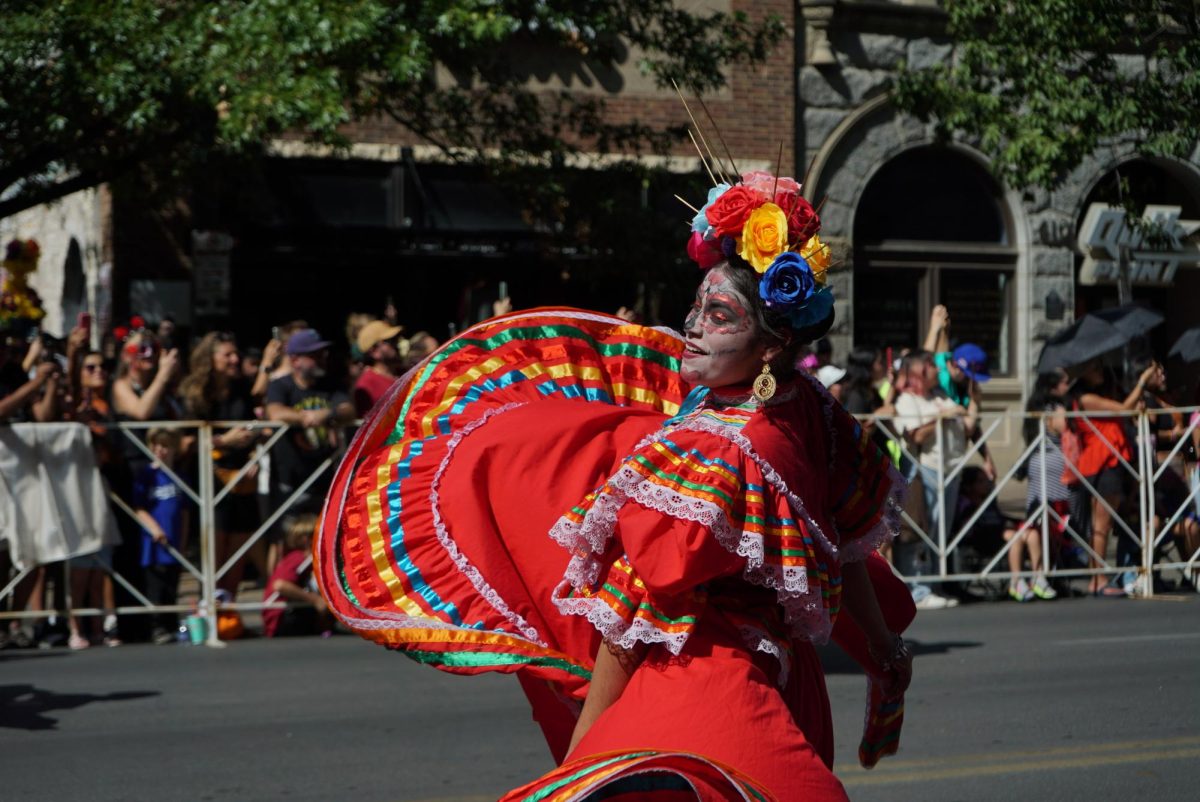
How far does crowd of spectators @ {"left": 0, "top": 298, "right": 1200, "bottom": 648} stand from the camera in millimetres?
10070

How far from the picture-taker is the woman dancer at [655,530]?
3.12 m

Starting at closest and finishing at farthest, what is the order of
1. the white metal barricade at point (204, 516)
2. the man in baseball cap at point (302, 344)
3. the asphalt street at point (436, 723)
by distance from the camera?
Answer: the asphalt street at point (436, 723), the white metal barricade at point (204, 516), the man in baseball cap at point (302, 344)

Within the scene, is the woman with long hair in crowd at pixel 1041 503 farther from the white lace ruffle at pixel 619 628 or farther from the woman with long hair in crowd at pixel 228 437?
the white lace ruffle at pixel 619 628

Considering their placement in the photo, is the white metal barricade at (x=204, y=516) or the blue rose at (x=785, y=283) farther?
the white metal barricade at (x=204, y=516)

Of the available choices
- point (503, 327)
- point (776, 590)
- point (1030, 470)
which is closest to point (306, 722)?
point (503, 327)

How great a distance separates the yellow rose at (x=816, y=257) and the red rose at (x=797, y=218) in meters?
0.01

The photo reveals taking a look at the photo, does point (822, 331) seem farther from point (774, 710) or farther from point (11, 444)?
point (11, 444)

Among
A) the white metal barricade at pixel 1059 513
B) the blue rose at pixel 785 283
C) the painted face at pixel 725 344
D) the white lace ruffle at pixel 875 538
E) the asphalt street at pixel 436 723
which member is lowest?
the asphalt street at pixel 436 723

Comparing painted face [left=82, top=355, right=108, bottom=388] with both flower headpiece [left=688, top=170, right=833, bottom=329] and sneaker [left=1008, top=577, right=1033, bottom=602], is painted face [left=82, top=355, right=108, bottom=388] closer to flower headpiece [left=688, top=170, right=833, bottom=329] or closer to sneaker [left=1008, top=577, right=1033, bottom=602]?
sneaker [left=1008, top=577, right=1033, bottom=602]

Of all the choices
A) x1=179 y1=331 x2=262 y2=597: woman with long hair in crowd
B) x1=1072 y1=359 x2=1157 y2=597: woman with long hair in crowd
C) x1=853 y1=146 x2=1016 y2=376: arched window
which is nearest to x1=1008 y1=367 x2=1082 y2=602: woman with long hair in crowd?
x1=1072 y1=359 x2=1157 y2=597: woman with long hair in crowd

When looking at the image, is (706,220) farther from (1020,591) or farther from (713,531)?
(1020,591)

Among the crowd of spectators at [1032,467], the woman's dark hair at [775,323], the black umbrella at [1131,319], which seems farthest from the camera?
the black umbrella at [1131,319]

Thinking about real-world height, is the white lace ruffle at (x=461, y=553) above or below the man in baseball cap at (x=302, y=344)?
below

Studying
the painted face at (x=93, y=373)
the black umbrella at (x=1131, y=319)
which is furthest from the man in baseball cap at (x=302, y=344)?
the black umbrella at (x=1131, y=319)
